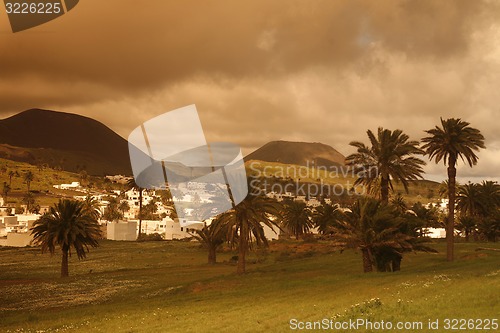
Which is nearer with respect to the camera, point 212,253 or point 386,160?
point 386,160

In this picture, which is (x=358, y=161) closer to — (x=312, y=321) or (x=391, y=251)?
(x=391, y=251)

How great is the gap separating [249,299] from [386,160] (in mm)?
28575

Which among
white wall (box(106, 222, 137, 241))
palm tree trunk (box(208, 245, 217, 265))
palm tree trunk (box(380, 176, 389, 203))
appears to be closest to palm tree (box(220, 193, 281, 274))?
palm tree trunk (box(380, 176, 389, 203))

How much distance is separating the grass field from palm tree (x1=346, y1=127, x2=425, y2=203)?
9717 mm

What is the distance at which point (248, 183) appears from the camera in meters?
49.9

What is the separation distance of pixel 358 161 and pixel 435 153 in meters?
8.63

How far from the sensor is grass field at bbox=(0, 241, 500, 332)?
21.6 metres

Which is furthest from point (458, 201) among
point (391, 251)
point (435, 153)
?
point (391, 251)

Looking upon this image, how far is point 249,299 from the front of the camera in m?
32.7

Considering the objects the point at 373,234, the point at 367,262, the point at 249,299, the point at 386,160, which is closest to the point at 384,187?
the point at 386,160

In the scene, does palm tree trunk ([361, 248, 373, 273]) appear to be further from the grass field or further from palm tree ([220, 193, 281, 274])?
palm tree ([220, 193, 281, 274])

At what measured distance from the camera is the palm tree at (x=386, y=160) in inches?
2128

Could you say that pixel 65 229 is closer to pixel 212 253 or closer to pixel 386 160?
pixel 212 253

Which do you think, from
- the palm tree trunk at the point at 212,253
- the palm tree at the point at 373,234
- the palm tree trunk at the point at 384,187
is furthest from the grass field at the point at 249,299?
the palm tree trunk at the point at 212,253
